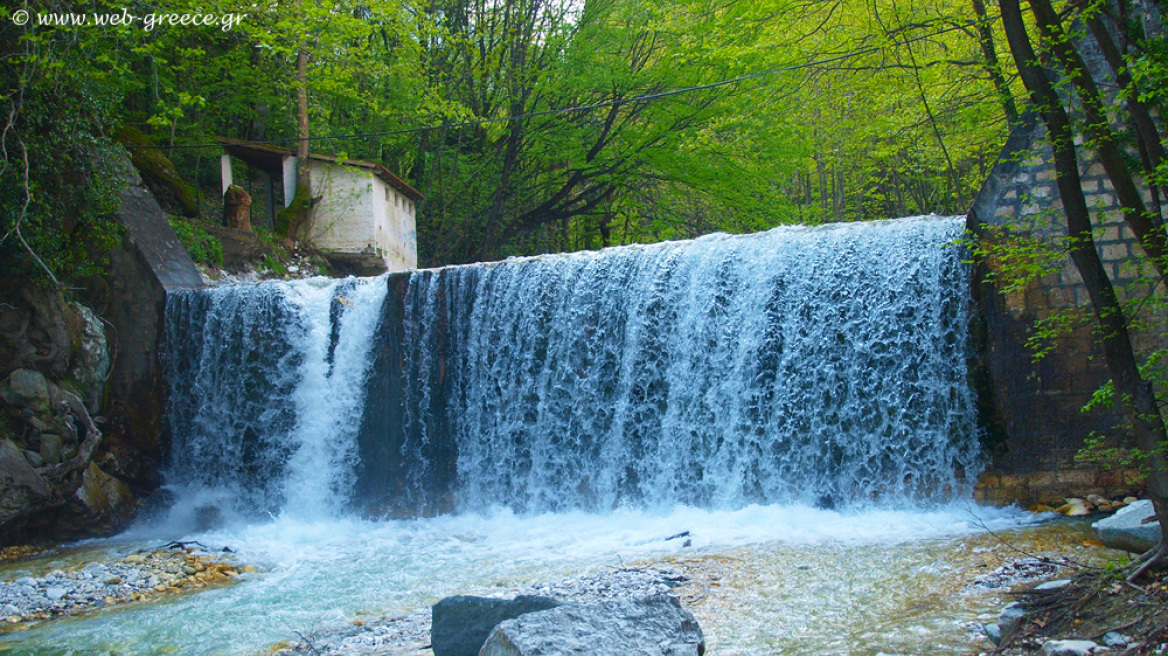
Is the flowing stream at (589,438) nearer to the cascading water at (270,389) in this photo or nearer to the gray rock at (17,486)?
the cascading water at (270,389)

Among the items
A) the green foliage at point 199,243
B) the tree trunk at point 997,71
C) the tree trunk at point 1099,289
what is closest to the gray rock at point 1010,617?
the tree trunk at point 1099,289

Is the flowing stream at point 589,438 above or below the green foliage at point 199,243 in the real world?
below

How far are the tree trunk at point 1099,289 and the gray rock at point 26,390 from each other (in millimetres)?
9992

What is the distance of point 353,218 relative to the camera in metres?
16.0

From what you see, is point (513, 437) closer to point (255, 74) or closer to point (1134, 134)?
point (1134, 134)

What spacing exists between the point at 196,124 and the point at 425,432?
904 cm

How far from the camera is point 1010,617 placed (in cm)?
401

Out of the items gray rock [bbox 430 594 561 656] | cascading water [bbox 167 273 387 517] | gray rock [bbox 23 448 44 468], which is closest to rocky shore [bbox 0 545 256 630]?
gray rock [bbox 23 448 44 468]

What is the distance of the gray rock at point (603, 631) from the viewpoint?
323 centimetres

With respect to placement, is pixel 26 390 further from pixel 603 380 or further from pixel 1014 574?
pixel 1014 574

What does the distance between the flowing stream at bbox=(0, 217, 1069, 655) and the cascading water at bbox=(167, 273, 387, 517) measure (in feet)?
0.09

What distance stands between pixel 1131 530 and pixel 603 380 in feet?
17.2

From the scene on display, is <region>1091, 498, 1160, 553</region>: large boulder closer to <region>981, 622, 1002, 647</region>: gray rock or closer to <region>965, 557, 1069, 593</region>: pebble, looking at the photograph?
<region>965, 557, 1069, 593</region>: pebble

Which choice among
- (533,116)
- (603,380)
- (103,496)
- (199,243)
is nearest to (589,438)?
(603,380)
